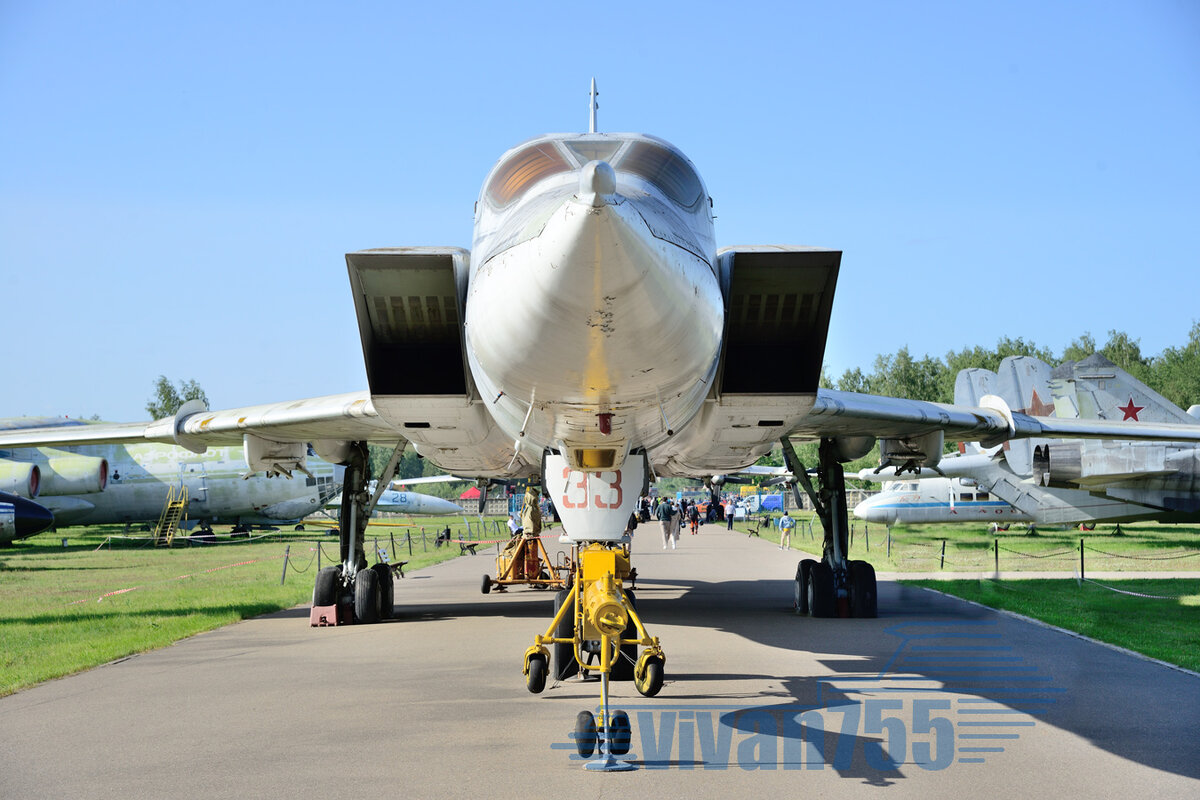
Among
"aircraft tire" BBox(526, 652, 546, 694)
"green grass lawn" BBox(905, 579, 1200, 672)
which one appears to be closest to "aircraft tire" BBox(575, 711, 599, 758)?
"aircraft tire" BBox(526, 652, 546, 694)

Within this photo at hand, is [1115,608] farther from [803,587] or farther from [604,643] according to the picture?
[604,643]

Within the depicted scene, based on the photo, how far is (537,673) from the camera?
567 centimetres

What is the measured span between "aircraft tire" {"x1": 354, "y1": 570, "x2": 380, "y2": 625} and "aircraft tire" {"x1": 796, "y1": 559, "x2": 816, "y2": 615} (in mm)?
5203

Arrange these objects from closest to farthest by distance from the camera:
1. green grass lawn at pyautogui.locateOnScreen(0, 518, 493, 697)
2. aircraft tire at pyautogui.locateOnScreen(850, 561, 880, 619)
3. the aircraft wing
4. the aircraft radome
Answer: the aircraft radome → green grass lawn at pyautogui.locateOnScreen(0, 518, 493, 697) → the aircraft wing → aircraft tire at pyautogui.locateOnScreen(850, 561, 880, 619)

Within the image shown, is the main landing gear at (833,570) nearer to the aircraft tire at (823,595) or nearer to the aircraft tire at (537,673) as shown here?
the aircraft tire at (823,595)

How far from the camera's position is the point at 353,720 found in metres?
6.39

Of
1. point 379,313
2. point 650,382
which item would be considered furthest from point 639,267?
point 379,313

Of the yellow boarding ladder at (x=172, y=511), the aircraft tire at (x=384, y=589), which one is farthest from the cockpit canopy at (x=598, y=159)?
the yellow boarding ladder at (x=172, y=511)

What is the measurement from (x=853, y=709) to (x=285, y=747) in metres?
3.54

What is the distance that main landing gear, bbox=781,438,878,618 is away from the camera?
11711 mm

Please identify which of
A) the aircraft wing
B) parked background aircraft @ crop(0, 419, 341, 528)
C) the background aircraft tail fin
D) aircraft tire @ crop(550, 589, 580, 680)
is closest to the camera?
aircraft tire @ crop(550, 589, 580, 680)

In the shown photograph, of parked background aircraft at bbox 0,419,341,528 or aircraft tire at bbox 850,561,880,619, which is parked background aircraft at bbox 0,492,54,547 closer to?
parked background aircraft at bbox 0,419,341,528

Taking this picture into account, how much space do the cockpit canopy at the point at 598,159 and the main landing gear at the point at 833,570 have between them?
238 inches

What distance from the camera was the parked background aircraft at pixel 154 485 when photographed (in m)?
32.6
